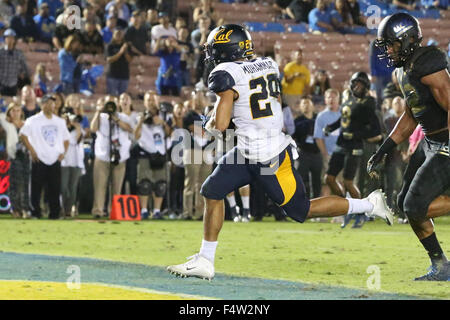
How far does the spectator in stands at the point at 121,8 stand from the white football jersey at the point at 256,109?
12.7m

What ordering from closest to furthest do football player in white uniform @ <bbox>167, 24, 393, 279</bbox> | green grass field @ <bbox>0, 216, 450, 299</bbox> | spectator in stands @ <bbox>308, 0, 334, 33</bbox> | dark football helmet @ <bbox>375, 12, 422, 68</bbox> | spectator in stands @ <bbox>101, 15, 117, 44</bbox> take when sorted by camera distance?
football player in white uniform @ <bbox>167, 24, 393, 279</bbox> < dark football helmet @ <bbox>375, 12, 422, 68</bbox> < green grass field @ <bbox>0, 216, 450, 299</bbox> < spectator in stands @ <bbox>101, 15, 117, 44</bbox> < spectator in stands @ <bbox>308, 0, 334, 33</bbox>

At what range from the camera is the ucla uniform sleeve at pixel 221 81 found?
718cm

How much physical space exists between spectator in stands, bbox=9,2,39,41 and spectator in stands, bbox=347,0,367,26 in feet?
23.8

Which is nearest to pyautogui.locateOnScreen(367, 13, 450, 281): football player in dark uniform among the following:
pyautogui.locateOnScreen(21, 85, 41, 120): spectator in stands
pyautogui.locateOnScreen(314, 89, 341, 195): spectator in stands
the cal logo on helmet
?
the cal logo on helmet

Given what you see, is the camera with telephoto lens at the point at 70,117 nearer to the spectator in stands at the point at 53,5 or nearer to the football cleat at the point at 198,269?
the spectator in stands at the point at 53,5

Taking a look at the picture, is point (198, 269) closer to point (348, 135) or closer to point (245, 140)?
point (245, 140)

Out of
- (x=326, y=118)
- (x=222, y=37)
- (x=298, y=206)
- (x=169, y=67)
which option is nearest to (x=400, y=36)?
(x=222, y=37)

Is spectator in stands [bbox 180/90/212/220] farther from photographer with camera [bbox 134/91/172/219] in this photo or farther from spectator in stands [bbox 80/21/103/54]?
spectator in stands [bbox 80/21/103/54]

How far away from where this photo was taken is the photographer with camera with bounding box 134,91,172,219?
1527cm

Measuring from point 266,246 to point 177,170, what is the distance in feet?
17.0

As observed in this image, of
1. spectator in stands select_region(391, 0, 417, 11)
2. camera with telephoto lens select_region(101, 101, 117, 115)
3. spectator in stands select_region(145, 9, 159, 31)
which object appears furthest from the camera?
spectator in stands select_region(391, 0, 417, 11)

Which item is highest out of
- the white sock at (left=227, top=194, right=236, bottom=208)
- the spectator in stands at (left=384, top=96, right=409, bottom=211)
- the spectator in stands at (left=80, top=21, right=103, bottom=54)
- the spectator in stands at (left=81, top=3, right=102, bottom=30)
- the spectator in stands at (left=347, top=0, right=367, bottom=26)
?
the spectator in stands at (left=347, top=0, right=367, bottom=26)

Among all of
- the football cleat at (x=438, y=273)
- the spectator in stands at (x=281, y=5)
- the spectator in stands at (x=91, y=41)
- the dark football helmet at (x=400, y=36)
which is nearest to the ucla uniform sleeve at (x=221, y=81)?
the dark football helmet at (x=400, y=36)

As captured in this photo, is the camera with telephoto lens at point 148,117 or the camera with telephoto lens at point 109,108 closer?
the camera with telephoto lens at point 109,108
